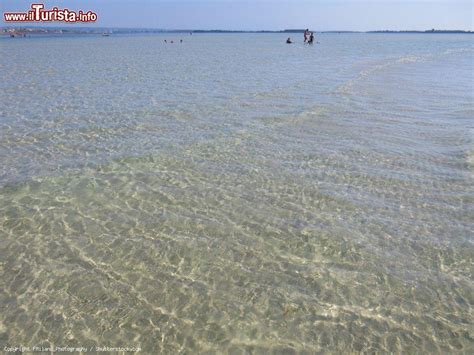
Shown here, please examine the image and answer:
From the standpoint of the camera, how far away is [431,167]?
12.1 meters

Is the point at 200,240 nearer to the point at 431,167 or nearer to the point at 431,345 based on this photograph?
the point at 431,345

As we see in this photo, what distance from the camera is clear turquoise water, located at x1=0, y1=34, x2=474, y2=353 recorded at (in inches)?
240

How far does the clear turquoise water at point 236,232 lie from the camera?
6.09 metres

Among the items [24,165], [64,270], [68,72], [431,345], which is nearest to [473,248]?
[431,345]

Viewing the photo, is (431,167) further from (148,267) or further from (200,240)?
(148,267)

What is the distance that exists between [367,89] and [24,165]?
21.4 metres

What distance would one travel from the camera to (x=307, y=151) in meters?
13.5

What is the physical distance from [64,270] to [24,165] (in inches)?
238

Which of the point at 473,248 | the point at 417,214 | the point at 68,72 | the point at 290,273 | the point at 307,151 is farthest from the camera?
the point at 68,72

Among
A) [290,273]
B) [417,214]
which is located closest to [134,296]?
[290,273]

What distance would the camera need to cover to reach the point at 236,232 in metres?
8.59

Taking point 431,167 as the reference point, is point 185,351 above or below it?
below

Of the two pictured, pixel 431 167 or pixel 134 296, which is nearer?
pixel 134 296

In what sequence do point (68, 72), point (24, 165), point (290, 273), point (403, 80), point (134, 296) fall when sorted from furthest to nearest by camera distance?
point (68, 72)
point (403, 80)
point (24, 165)
point (290, 273)
point (134, 296)
